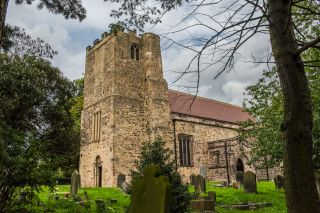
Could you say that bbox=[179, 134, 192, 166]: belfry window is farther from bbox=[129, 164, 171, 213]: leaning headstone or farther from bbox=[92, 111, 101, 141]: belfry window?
bbox=[129, 164, 171, 213]: leaning headstone

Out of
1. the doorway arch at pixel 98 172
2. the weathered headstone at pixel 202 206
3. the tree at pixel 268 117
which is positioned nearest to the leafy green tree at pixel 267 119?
the tree at pixel 268 117

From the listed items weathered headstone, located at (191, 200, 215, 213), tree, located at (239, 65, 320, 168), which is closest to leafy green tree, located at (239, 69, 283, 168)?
tree, located at (239, 65, 320, 168)

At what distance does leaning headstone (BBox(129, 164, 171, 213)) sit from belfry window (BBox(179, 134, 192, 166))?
21.0 meters

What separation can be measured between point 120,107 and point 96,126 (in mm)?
2723

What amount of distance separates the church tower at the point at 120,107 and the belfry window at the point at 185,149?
1.76 meters

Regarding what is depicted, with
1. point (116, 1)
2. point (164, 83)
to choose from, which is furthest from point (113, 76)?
point (116, 1)

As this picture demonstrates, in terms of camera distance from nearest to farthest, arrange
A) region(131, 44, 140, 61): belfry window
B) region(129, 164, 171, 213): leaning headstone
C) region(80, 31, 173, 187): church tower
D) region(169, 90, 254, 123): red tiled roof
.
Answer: region(129, 164, 171, 213): leaning headstone, region(80, 31, 173, 187): church tower, region(131, 44, 140, 61): belfry window, region(169, 90, 254, 123): red tiled roof

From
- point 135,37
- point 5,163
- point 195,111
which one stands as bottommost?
point 5,163

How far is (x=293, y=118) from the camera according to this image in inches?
116

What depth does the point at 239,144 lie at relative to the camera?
26.8m

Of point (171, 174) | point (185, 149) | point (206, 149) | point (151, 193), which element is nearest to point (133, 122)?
point (185, 149)

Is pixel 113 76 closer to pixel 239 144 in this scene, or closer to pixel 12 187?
pixel 239 144

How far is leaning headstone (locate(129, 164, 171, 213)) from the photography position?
4.04 m

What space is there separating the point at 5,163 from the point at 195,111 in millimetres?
23778
